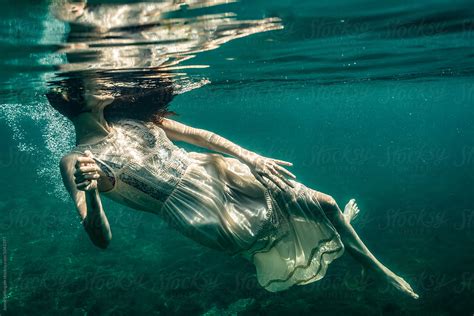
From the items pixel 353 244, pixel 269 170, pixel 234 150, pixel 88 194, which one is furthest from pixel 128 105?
pixel 353 244

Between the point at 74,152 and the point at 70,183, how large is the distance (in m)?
0.42

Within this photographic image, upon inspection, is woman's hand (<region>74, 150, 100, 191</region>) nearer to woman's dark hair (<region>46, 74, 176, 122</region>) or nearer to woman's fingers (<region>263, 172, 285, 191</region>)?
woman's dark hair (<region>46, 74, 176, 122</region>)

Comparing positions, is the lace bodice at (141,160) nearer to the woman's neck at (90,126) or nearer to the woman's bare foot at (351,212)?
the woman's neck at (90,126)

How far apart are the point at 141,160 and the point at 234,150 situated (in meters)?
1.29

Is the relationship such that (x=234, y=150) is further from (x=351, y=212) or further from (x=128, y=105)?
(x=351, y=212)

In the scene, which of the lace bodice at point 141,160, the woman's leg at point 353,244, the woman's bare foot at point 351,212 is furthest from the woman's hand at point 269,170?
the woman's bare foot at point 351,212

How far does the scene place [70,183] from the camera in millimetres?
3797

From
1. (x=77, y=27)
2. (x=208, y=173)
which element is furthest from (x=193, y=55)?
(x=208, y=173)

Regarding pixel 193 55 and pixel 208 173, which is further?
pixel 193 55

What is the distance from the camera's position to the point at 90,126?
454 centimetres

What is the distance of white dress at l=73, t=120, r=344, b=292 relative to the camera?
4254 mm

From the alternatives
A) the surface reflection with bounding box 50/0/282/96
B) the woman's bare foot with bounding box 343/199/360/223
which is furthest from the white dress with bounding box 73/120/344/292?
the surface reflection with bounding box 50/0/282/96

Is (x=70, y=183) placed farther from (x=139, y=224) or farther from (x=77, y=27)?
(x=139, y=224)

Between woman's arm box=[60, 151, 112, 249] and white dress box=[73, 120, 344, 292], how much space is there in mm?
378
